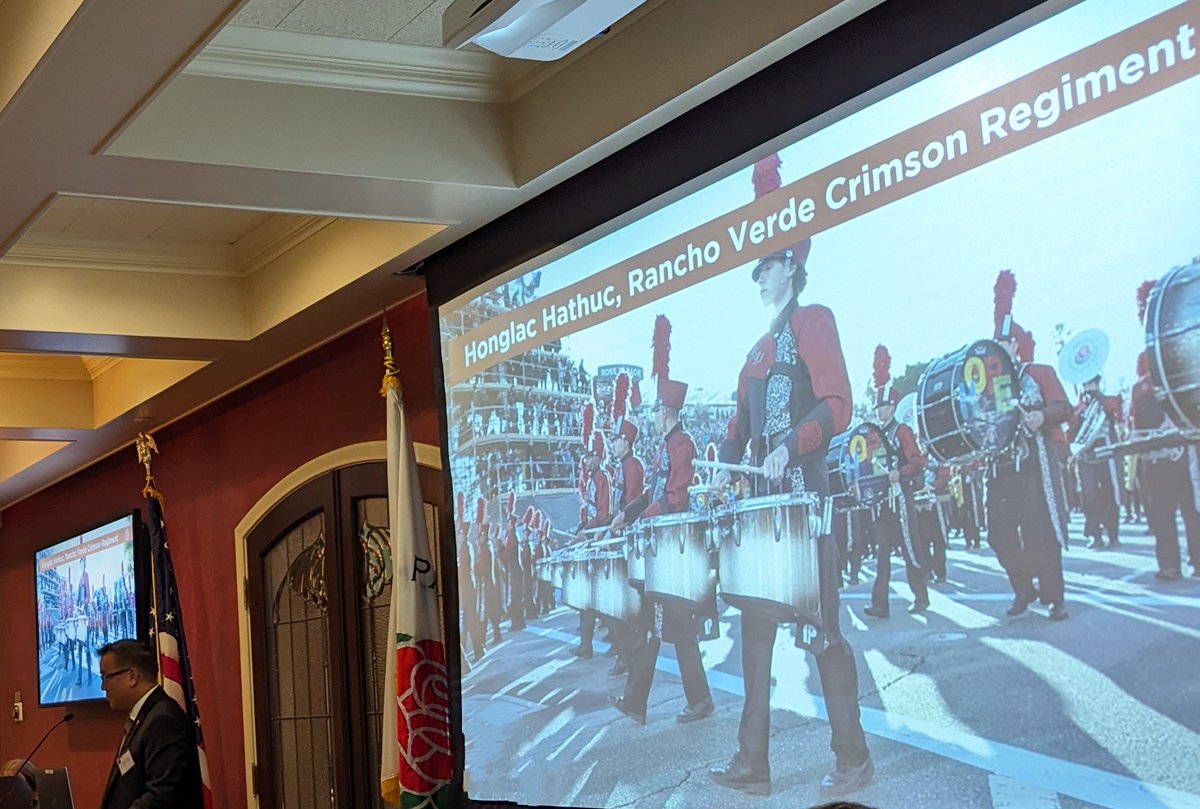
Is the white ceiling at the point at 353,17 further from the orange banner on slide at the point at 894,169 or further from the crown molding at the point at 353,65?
the orange banner on slide at the point at 894,169

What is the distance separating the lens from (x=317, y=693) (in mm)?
5695

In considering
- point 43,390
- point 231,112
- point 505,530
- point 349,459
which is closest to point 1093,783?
point 505,530

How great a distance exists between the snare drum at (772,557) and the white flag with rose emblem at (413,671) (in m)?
1.52

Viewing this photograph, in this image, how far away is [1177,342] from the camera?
240 cm

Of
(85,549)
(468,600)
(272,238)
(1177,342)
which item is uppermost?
(272,238)

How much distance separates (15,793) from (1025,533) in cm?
482

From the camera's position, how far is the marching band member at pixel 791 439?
121 inches

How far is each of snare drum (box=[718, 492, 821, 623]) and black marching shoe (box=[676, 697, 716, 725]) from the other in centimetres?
28

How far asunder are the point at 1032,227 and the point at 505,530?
2.14 meters

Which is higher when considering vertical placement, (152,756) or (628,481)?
(628,481)

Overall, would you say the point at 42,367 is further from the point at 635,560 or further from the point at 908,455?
the point at 908,455

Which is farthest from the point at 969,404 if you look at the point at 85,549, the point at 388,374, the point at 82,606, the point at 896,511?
the point at 82,606

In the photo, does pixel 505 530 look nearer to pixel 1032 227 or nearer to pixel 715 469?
pixel 715 469

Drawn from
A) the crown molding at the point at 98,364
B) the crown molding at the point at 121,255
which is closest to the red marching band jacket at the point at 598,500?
the crown molding at the point at 121,255
